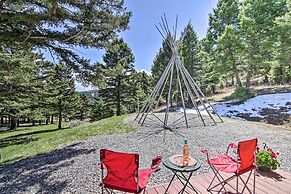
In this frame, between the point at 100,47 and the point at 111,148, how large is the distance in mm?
3233

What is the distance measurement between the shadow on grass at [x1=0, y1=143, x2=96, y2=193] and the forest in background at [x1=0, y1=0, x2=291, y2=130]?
259cm

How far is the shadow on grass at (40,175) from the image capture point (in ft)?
12.3

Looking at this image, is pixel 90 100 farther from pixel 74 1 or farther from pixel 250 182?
pixel 250 182

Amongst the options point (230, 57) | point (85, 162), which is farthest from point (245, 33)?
point (85, 162)

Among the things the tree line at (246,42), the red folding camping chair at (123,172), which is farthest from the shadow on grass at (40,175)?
the tree line at (246,42)

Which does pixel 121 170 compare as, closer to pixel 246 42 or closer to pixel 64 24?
pixel 64 24

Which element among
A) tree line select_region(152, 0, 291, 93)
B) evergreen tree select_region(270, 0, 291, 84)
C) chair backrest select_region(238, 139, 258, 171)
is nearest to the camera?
chair backrest select_region(238, 139, 258, 171)

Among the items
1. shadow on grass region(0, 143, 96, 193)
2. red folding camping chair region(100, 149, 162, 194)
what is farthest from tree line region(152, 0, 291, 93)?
red folding camping chair region(100, 149, 162, 194)

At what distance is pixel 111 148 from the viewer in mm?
6082

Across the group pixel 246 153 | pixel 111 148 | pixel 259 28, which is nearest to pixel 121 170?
Answer: pixel 246 153

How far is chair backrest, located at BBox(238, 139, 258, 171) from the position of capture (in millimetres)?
2777

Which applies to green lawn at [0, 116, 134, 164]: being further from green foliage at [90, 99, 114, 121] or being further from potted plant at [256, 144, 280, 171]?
green foliage at [90, 99, 114, 121]

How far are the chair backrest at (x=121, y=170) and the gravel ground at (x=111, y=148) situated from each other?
3.67ft

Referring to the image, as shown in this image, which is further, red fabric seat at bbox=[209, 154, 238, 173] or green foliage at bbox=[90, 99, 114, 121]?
green foliage at bbox=[90, 99, 114, 121]
